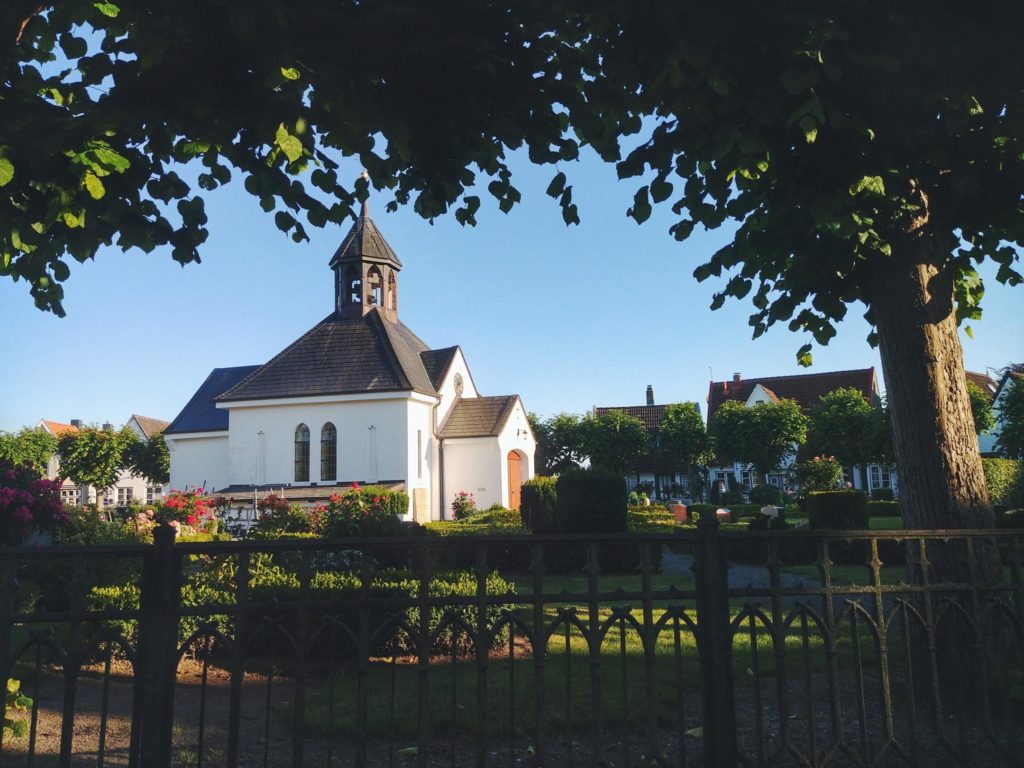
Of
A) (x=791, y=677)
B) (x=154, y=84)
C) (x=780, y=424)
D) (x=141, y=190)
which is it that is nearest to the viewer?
(x=154, y=84)

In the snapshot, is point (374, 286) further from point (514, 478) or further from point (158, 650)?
point (158, 650)

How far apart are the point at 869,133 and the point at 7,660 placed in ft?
16.7

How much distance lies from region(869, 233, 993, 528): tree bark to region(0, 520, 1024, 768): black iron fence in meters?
0.30

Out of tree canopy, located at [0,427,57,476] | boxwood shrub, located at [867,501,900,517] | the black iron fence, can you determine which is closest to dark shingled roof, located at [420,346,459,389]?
boxwood shrub, located at [867,501,900,517]

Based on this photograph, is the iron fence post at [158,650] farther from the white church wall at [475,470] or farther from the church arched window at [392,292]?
the church arched window at [392,292]

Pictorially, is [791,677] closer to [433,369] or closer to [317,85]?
[317,85]

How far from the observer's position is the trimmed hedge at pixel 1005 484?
18734 millimetres

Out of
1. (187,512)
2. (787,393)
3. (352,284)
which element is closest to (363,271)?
(352,284)

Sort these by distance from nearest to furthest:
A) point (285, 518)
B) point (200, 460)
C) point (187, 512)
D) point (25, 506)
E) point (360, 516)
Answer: point (25, 506)
point (187, 512)
point (360, 516)
point (285, 518)
point (200, 460)

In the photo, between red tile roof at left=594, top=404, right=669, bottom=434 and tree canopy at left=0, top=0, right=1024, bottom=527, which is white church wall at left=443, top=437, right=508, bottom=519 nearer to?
tree canopy at left=0, top=0, right=1024, bottom=527

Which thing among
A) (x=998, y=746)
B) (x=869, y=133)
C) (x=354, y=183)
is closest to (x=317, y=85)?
(x=354, y=183)

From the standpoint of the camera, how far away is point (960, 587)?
4152 millimetres

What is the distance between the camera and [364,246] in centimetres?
3162

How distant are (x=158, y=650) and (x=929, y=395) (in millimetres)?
4888
